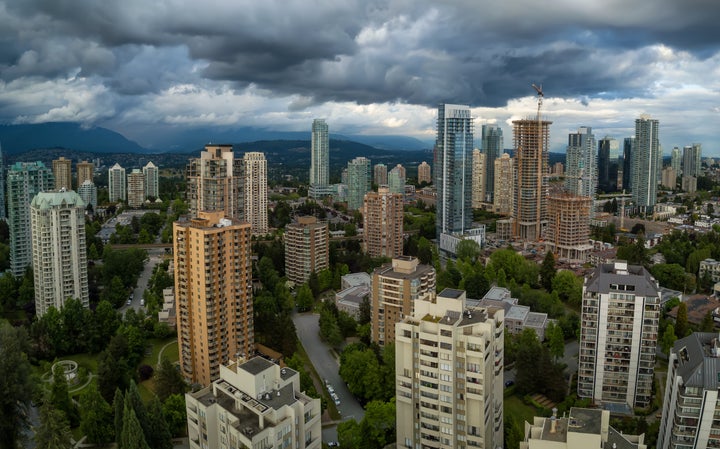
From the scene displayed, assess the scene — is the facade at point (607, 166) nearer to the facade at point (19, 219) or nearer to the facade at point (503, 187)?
the facade at point (503, 187)

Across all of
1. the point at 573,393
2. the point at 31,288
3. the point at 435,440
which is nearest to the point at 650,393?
the point at 573,393

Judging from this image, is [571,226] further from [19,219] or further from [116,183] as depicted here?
[116,183]

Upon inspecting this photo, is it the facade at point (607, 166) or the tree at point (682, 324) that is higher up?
the facade at point (607, 166)

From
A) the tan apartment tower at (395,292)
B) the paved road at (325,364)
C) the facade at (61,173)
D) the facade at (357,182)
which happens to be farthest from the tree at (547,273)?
the facade at (61,173)

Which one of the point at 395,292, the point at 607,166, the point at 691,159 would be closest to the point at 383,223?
the point at 395,292

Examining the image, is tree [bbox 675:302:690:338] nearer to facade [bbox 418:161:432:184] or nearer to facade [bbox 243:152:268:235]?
facade [bbox 243:152:268:235]

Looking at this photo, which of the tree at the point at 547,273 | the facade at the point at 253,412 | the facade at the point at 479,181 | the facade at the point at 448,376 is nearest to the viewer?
the facade at the point at 253,412
